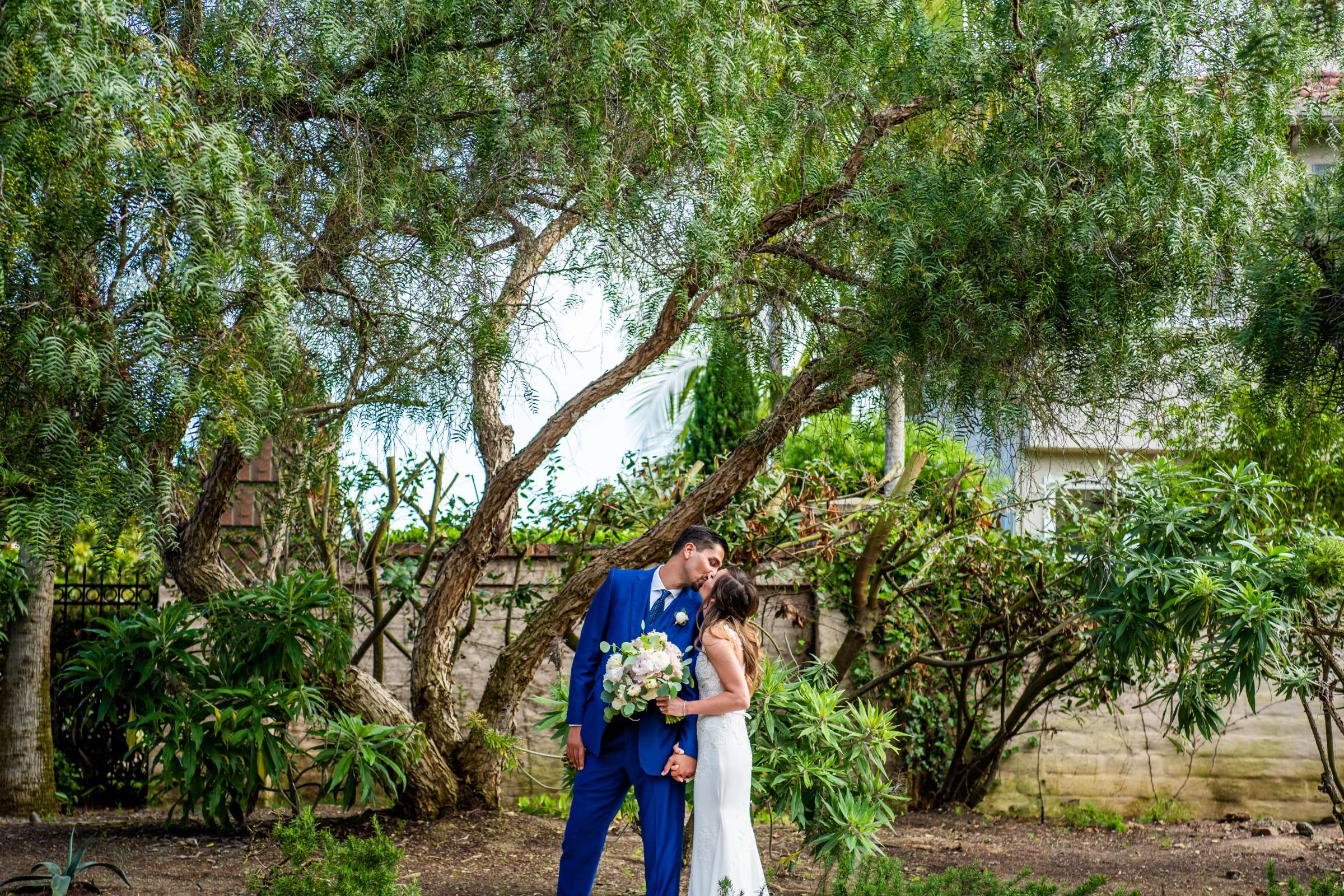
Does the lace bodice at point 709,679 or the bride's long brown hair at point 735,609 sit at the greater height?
the bride's long brown hair at point 735,609

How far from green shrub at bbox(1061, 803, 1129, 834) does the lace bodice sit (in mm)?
4531

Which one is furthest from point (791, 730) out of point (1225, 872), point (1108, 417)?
point (1225, 872)

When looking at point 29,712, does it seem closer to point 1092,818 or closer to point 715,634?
point 715,634

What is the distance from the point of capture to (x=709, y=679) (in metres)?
4.71

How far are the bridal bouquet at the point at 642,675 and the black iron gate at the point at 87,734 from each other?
4.76 meters

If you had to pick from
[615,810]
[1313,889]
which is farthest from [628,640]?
[1313,889]

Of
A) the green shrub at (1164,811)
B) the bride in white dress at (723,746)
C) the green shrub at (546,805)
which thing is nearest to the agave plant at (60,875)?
the bride in white dress at (723,746)

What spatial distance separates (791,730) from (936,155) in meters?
2.68

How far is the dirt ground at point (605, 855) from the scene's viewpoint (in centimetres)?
572

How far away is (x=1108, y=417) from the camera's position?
16.0 ft

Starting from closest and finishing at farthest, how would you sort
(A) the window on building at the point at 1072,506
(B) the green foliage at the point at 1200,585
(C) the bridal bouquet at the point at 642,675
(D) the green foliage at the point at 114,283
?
(D) the green foliage at the point at 114,283 < (C) the bridal bouquet at the point at 642,675 < (B) the green foliage at the point at 1200,585 < (A) the window on building at the point at 1072,506

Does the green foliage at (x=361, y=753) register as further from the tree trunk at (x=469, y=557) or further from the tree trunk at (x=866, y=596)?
the tree trunk at (x=866, y=596)

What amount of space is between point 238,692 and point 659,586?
262cm

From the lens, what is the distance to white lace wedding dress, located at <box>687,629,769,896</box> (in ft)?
15.1
